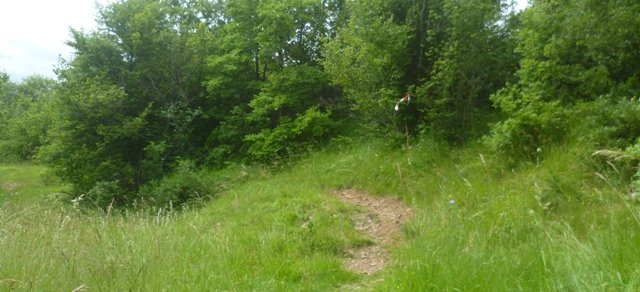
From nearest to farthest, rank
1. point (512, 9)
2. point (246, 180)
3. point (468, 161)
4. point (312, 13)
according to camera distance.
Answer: point (468, 161) < point (512, 9) < point (246, 180) < point (312, 13)

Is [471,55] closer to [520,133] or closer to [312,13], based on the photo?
[520,133]

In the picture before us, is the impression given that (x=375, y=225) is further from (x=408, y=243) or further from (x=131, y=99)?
(x=131, y=99)

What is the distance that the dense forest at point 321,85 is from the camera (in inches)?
276

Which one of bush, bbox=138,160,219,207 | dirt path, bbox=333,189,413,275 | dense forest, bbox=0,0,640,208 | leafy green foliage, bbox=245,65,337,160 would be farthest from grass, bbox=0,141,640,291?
leafy green foliage, bbox=245,65,337,160

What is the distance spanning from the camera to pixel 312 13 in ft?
49.7

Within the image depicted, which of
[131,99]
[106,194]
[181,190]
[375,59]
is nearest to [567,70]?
[375,59]

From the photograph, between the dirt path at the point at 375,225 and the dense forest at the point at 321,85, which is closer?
the dirt path at the point at 375,225

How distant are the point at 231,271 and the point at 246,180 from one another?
301 inches

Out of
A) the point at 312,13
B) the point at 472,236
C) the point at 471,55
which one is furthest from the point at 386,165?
the point at 312,13

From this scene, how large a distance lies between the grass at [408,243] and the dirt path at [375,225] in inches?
8.5

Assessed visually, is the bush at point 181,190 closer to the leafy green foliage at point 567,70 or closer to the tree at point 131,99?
the tree at point 131,99

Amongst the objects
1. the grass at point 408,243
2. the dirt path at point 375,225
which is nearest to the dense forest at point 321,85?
the grass at point 408,243

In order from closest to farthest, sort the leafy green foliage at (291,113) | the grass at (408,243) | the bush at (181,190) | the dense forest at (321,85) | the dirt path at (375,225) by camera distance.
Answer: the grass at (408,243)
the dirt path at (375,225)
the dense forest at (321,85)
the bush at (181,190)
the leafy green foliage at (291,113)

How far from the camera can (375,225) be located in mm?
7086
